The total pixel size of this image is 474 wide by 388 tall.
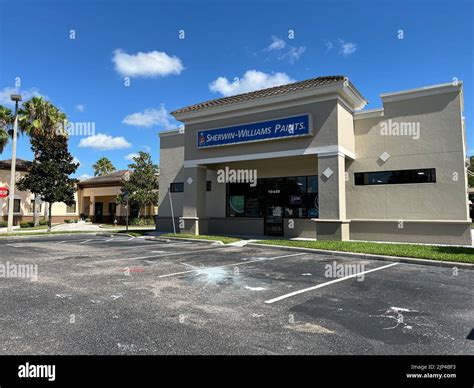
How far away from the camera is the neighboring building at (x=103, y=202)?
36375 millimetres

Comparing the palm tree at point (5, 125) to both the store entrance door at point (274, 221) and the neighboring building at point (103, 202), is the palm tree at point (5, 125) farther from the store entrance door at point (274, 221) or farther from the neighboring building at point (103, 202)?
the store entrance door at point (274, 221)

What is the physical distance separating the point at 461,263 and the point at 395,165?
279 inches

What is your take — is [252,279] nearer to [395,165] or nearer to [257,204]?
[395,165]

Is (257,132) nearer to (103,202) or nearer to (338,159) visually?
(338,159)

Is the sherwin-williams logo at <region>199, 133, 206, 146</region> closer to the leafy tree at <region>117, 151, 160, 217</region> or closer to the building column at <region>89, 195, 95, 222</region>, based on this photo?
the leafy tree at <region>117, 151, 160, 217</region>

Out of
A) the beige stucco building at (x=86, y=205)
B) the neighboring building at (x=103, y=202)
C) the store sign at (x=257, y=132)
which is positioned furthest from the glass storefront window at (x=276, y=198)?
the neighboring building at (x=103, y=202)

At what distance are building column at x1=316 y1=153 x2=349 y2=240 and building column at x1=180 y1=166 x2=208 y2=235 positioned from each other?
7.09 m

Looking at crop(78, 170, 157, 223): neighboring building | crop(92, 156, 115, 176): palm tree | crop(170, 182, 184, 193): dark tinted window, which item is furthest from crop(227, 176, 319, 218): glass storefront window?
crop(92, 156, 115, 176): palm tree

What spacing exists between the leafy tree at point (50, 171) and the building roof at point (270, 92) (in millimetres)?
12056

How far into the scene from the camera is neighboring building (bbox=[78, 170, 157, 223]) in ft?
119

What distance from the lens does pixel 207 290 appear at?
6.73 metres

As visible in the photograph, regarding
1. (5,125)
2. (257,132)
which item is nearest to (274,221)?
(257,132)

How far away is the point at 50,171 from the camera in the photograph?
84.6 feet

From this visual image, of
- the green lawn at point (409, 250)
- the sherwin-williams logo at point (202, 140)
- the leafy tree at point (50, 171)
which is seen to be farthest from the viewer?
the leafy tree at point (50, 171)
